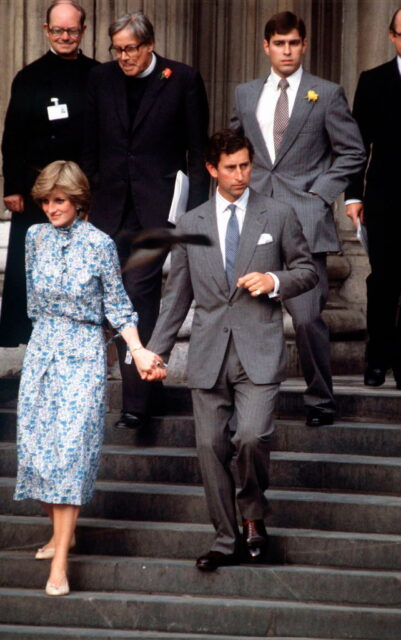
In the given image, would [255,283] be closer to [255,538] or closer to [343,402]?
[255,538]

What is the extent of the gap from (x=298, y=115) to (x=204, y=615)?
2645 millimetres

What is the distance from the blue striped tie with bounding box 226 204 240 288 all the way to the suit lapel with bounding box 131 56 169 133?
1472mm

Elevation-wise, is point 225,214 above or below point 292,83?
below

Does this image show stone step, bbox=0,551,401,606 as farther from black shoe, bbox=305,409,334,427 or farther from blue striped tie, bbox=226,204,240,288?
blue striped tie, bbox=226,204,240,288

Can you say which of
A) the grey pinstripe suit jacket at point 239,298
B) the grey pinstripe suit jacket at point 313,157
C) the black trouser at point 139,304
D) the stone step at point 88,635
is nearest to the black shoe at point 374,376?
the grey pinstripe suit jacket at point 313,157

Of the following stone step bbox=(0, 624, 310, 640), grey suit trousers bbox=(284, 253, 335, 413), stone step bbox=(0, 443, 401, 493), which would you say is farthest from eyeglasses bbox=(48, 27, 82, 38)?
stone step bbox=(0, 624, 310, 640)

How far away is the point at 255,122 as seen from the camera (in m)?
8.52

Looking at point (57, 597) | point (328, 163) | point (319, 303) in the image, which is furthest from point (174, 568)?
point (328, 163)

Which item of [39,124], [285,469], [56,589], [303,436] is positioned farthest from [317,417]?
[39,124]

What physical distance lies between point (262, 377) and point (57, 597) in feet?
4.36

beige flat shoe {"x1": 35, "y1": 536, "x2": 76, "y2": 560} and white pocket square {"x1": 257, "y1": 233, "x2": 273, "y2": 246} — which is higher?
white pocket square {"x1": 257, "y1": 233, "x2": 273, "y2": 246}

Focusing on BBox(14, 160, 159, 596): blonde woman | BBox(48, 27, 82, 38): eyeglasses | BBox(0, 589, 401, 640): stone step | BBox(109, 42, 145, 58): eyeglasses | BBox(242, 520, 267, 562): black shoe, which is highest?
BBox(48, 27, 82, 38): eyeglasses

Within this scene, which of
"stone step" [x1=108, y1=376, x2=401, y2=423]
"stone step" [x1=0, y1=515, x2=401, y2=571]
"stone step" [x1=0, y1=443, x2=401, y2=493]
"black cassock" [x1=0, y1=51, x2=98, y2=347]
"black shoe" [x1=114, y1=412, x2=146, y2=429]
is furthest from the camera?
"black cassock" [x1=0, y1=51, x2=98, y2=347]

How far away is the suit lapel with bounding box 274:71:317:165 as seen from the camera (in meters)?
8.43
